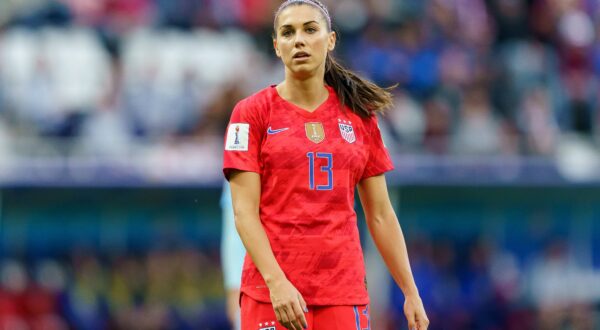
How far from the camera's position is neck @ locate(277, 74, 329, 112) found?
583 cm

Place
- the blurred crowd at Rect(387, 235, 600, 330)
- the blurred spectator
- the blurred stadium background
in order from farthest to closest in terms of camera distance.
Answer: the blurred crowd at Rect(387, 235, 600, 330), the blurred spectator, the blurred stadium background

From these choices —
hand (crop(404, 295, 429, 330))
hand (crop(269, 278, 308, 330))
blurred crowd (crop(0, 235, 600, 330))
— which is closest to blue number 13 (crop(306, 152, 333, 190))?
hand (crop(269, 278, 308, 330))

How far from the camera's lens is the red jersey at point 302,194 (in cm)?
562

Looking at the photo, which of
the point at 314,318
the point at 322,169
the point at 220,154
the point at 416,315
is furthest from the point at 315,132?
the point at 220,154

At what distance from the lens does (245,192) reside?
5.61 meters

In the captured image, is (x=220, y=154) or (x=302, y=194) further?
(x=220, y=154)

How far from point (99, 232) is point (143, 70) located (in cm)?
212

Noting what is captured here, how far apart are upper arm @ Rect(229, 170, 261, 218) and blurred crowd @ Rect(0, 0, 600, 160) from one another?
29.5ft

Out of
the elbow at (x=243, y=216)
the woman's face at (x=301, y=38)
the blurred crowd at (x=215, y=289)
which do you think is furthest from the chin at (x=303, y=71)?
the blurred crowd at (x=215, y=289)

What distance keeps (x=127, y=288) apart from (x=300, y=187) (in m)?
10.3

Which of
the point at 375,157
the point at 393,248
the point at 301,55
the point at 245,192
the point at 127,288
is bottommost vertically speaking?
the point at 127,288

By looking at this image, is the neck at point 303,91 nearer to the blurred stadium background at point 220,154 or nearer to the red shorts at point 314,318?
the red shorts at point 314,318

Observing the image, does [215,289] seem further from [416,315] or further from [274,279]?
[274,279]

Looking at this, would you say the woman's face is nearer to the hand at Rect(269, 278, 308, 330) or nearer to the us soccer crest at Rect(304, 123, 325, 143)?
the us soccer crest at Rect(304, 123, 325, 143)
